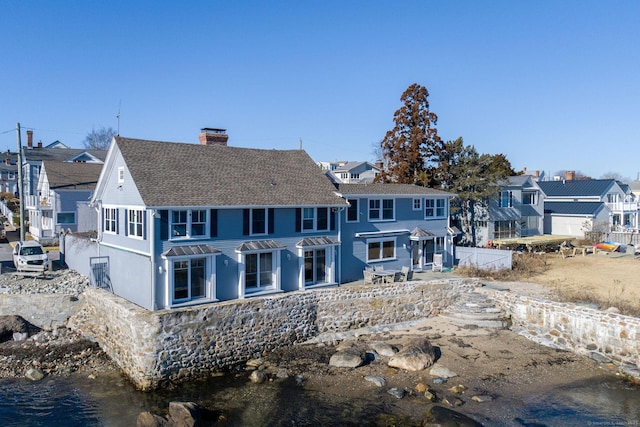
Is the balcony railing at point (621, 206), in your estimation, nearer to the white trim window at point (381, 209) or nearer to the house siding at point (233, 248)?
the white trim window at point (381, 209)

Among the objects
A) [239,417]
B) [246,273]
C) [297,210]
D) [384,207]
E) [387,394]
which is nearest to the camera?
[239,417]

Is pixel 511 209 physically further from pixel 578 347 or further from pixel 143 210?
pixel 143 210

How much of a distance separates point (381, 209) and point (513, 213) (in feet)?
73.2

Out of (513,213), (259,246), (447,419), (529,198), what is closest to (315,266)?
(259,246)

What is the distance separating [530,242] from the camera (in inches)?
1673

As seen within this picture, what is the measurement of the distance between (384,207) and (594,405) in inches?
601

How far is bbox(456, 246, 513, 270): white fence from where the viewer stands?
31.6 meters

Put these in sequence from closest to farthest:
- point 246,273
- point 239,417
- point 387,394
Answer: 1. point 239,417
2. point 387,394
3. point 246,273

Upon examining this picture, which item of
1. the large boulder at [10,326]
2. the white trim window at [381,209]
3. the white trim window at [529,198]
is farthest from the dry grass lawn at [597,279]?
the large boulder at [10,326]

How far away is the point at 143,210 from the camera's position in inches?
826

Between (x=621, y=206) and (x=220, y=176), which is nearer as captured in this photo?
(x=220, y=176)

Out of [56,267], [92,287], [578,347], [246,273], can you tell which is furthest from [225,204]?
[578,347]

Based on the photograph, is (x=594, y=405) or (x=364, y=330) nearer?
(x=594, y=405)

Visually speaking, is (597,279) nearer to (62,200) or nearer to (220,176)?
(220,176)
